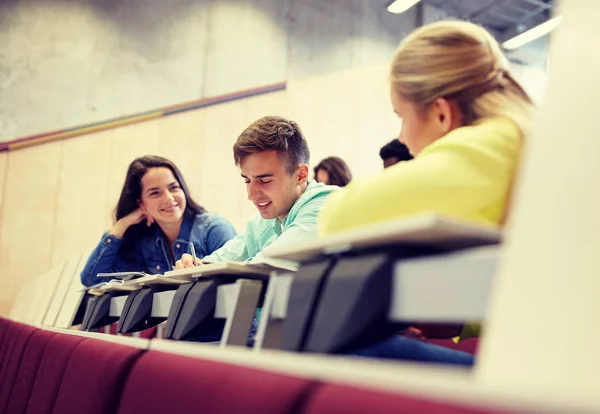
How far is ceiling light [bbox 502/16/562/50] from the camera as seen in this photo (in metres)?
4.35

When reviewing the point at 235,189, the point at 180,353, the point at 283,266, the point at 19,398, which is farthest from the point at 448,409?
the point at 235,189

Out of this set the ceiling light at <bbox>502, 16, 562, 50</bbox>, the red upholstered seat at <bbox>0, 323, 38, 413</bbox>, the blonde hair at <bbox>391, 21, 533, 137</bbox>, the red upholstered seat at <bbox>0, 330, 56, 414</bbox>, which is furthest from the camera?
the ceiling light at <bbox>502, 16, 562, 50</bbox>

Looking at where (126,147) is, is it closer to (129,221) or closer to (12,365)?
(129,221)

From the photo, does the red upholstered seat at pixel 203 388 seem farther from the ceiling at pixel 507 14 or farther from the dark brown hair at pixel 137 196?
the ceiling at pixel 507 14

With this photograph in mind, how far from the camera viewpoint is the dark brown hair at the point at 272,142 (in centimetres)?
134

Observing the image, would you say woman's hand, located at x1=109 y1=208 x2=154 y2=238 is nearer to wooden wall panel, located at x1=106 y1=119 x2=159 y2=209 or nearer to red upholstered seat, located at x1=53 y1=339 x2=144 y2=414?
red upholstered seat, located at x1=53 y1=339 x2=144 y2=414

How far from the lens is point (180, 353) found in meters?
0.55

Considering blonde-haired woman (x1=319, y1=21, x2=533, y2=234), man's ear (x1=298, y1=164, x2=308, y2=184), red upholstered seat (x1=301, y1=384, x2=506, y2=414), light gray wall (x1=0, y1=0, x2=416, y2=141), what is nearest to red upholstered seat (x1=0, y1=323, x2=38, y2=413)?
man's ear (x1=298, y1=164, x2=308, y2=184)

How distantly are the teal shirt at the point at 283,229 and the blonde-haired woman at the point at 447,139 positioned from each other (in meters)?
0.40

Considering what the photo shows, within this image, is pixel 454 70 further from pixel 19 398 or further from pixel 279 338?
pixel 19 398

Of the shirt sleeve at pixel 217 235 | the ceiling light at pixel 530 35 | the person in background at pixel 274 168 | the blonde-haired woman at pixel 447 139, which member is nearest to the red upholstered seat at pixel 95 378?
the blonde-haired woman at pixel 447 139

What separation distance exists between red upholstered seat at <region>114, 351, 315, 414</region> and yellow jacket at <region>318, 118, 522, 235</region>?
174mm

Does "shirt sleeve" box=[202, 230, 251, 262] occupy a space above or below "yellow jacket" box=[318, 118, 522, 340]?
below

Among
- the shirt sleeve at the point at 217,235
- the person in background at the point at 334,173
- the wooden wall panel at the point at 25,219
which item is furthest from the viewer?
the wooden wall panel at the point at 25,219
